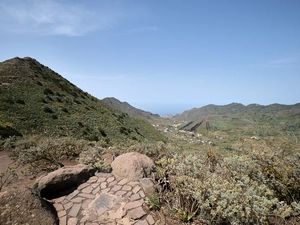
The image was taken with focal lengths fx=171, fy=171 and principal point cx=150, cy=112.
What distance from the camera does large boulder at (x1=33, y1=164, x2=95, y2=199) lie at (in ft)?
18.4

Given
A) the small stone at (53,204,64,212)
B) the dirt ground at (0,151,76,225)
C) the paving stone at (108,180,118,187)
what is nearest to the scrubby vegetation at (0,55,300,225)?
the paving stone at (108,180,118,187)

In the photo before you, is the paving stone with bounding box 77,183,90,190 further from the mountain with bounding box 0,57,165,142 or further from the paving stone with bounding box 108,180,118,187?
the mountain with bounding box 0,57,165,142

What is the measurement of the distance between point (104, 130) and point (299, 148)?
829 inches

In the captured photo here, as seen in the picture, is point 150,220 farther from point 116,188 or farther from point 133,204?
point 116,188

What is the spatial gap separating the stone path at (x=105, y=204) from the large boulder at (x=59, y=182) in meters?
0.26

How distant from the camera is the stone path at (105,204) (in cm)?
445

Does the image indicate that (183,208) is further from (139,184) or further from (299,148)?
(299,148)

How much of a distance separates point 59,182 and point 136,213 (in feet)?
9.77

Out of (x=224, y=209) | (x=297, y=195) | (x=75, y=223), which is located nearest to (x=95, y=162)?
(x=75, y=223)

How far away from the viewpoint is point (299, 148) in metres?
6.64

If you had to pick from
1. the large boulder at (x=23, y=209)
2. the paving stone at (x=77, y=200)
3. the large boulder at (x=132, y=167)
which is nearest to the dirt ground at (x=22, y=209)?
the large boulder at (x=23, y=209)

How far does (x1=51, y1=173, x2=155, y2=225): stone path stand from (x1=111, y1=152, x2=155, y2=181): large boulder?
28 centimetres

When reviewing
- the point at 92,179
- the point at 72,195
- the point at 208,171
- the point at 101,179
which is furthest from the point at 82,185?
the point at 208,171

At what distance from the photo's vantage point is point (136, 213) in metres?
4.57
